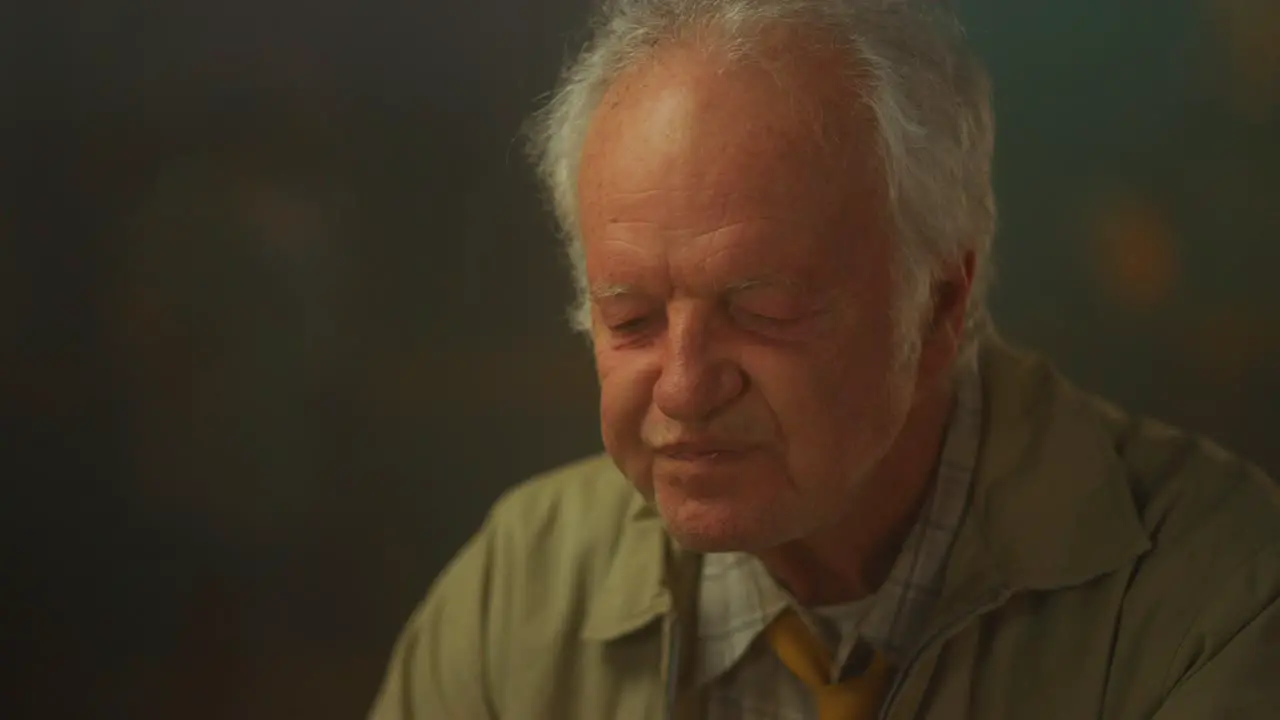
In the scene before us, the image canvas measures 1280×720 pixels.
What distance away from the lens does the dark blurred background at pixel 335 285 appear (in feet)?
3.67

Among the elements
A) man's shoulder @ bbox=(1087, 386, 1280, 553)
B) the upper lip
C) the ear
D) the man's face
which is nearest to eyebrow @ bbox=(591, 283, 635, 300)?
the man's face

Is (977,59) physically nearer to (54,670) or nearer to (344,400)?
(344,400)

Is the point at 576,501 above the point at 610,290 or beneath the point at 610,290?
beneath

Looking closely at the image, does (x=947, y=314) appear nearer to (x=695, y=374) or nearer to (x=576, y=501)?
(x=695, y=374)

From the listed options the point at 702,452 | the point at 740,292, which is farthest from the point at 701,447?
the point at 740,292

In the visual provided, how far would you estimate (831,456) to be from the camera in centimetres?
87

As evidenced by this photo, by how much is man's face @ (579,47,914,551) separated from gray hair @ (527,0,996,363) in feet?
0.08

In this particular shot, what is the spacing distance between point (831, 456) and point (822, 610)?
0.22 metres

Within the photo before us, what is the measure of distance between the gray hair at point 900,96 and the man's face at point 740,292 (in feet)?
0.08

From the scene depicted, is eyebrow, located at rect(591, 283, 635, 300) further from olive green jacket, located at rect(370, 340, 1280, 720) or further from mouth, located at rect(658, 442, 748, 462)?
olive green jacket, located at rect(370, 340, 1280, 720)

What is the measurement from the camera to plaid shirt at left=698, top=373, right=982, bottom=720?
100cm

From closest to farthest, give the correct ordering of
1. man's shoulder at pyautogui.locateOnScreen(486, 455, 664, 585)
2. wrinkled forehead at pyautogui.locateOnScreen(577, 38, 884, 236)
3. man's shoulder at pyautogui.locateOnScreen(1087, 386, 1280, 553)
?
1. wrinkled forehead at pyautogui.locateOnScreen(577, 38, 884, 236)
2. man's shoulder at pyautogui.locateOnScreen(1087, 386, 1280, 553)
3. man's shoulder at pyautogui.locateOnScreen(486, 455, 664, 585)

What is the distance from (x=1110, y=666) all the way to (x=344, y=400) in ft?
2.35

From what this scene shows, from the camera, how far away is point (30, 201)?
111 cm
